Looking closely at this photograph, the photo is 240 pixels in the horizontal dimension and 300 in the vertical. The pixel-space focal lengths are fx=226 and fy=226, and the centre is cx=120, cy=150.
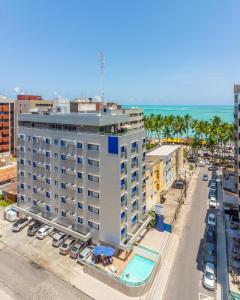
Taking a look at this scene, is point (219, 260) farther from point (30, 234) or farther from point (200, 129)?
point (200, 129)

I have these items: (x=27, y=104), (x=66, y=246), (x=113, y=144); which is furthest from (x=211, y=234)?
(x=27, y=104)

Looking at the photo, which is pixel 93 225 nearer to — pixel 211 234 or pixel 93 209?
pixel 93 209

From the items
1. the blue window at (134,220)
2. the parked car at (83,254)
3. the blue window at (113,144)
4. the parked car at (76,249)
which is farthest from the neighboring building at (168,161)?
the parked car at (76,249)

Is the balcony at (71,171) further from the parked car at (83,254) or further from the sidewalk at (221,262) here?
the sidewalk at (221,262)

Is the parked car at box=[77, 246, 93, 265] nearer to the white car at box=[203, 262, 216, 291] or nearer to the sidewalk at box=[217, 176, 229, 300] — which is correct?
the white car at box=[203, 262, 216, 291]

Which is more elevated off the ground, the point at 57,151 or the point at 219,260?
the point at 57,151

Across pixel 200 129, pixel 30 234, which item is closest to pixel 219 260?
pixel 30 234
